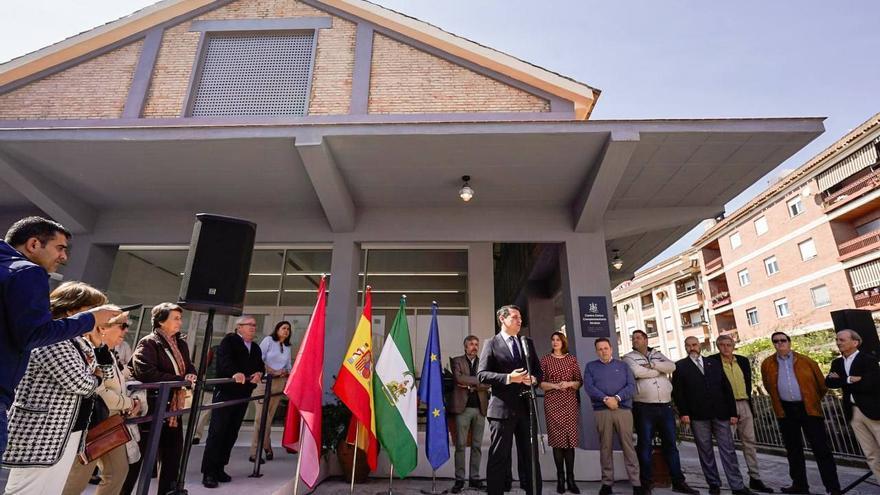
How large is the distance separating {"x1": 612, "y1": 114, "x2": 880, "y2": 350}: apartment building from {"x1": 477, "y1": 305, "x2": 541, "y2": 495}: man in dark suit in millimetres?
23687

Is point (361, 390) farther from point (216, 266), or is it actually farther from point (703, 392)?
point (703, 392)

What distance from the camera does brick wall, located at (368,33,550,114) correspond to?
8008mm

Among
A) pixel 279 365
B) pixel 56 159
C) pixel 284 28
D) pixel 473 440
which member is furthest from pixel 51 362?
pixel 284 28

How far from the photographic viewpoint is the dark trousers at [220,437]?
4.31 meters

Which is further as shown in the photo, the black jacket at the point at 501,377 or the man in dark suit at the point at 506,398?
the black jacket at the point at 501,377

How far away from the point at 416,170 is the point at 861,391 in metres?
6.52

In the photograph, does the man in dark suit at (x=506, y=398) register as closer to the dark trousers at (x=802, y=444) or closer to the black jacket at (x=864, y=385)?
the dark trousers at (x=802, y=444)

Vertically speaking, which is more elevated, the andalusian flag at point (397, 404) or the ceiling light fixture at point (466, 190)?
the ceiling light fixture at point (466, 190)

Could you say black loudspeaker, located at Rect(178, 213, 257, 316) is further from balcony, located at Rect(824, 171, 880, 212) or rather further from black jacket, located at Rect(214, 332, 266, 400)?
balcony, located at Rect(824, 171, 880, 212)

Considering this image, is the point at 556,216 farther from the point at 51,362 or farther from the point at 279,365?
the point at 51,362

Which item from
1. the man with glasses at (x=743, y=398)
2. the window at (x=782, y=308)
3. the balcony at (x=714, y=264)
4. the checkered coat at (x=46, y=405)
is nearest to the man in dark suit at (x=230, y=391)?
the checkered coat at (x=46, y=405)

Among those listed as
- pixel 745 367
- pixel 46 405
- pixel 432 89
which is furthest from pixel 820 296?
pixel 46 405

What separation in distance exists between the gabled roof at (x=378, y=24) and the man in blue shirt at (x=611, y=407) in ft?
15.5

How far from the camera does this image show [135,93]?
8.29m
